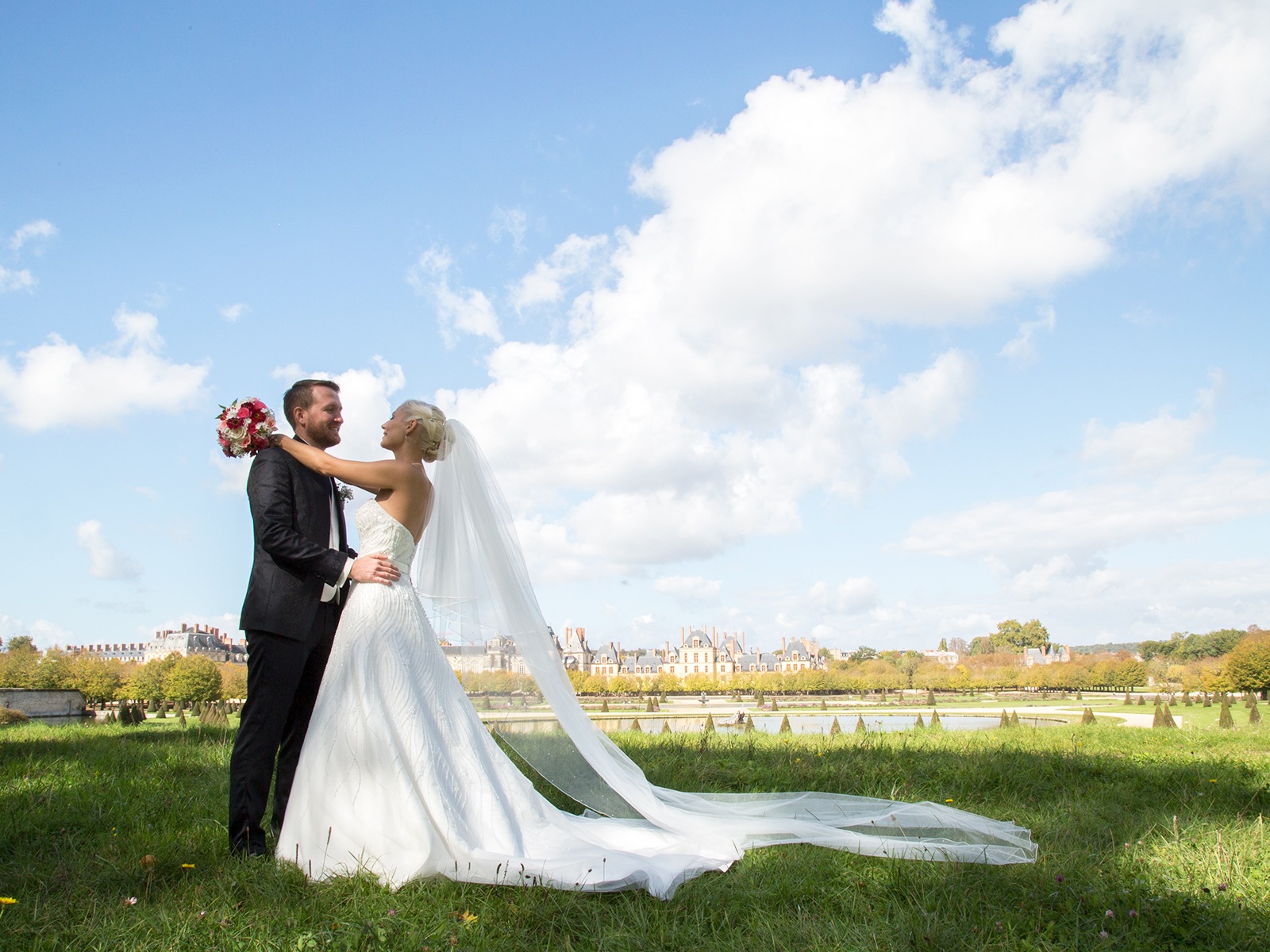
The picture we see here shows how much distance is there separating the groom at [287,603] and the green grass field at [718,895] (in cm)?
37

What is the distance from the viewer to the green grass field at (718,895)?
2928mm

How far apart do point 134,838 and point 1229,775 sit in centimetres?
721


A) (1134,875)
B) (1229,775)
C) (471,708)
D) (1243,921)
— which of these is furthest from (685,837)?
(1229,775)

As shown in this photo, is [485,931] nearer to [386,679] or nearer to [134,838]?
[386,679]

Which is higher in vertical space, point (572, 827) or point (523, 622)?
point (523, 622)

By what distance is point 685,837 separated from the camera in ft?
14.1

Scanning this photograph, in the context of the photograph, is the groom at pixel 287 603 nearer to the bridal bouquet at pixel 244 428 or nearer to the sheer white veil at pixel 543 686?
the bridal bouquet at pixel 244 428

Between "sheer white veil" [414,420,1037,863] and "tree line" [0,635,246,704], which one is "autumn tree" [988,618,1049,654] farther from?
"sheer white veil" [414,420,1037,863]

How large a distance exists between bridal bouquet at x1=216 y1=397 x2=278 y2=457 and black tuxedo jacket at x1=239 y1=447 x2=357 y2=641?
0.24 feet

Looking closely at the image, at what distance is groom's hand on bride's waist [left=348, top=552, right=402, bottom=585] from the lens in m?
4.40

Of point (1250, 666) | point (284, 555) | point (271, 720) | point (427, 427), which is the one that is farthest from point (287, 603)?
point (1250, 666)

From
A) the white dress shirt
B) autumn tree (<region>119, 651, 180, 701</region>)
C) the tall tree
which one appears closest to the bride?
the white dress shirt

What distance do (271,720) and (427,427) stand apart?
5.61ft

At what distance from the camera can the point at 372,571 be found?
14.4 feet
